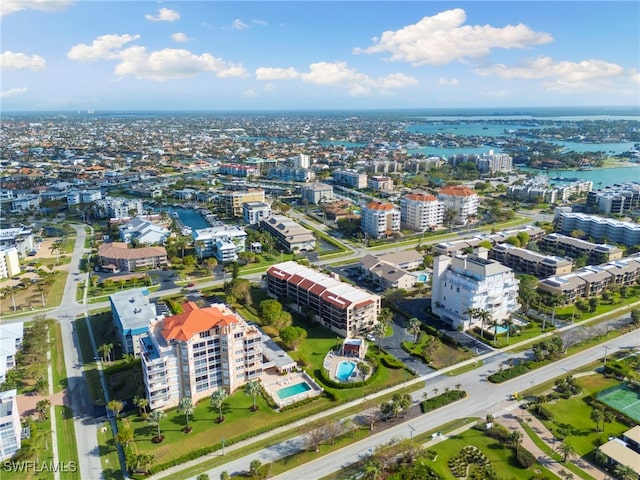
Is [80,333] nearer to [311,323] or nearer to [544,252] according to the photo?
[311,323]

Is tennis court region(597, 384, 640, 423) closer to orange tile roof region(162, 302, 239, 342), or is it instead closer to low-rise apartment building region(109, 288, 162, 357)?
orange tile roof region(162, 302, 239, 342)

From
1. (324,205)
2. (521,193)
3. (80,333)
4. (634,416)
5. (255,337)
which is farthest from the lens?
(521,193)

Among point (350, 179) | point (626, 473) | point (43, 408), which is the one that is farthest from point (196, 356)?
point (350, 179)

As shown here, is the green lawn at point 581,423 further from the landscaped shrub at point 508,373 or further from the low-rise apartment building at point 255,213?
the low-rise apartment building at point 255,213

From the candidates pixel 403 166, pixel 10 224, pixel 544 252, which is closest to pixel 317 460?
pixel 544 252

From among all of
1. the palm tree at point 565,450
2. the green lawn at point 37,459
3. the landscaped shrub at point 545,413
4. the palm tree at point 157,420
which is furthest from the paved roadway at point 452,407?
the green lawn at point 37,459
